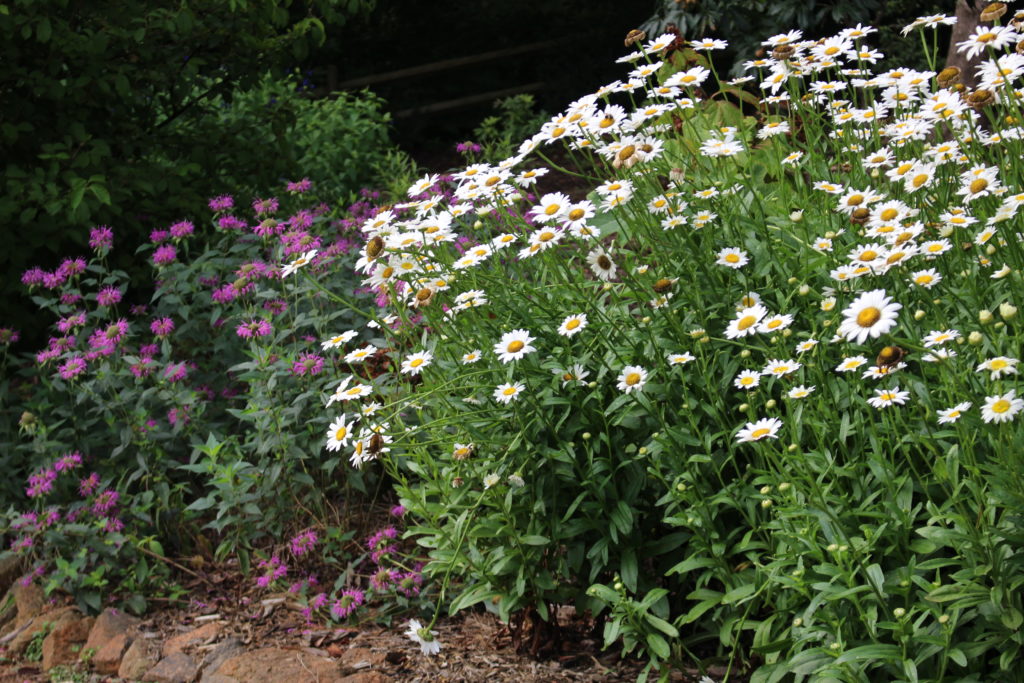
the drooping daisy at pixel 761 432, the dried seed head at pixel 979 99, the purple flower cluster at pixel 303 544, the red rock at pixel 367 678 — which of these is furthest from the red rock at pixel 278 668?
the dried seed head at pixel 979 99

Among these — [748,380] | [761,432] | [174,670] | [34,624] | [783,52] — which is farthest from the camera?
[34,624]

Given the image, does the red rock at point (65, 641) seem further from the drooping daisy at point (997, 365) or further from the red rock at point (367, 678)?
the drooping daisy at point (997, 365)

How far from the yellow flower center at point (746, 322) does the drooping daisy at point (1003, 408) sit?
0.49 metres

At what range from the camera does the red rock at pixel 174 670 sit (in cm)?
321

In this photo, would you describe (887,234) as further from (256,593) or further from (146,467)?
(146,467)

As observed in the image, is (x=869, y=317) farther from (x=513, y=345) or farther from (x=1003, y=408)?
(x=513, y=345)

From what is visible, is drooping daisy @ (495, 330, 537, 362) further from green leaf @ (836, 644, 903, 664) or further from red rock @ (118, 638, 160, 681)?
red rock @ (118, 638, 160, 681)

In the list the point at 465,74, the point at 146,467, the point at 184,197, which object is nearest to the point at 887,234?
the point at 146,467

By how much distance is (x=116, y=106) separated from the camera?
17.2 feet

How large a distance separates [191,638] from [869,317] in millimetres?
2493

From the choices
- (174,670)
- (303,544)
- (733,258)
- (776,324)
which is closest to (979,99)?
(733,258)

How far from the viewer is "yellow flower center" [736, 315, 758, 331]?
2191 millimetres

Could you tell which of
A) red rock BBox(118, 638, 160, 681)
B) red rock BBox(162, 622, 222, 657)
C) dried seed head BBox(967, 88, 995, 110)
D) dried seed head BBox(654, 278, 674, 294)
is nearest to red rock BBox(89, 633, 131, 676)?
red rock BBox(118, 638, 160, 681)

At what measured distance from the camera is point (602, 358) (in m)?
2.65
